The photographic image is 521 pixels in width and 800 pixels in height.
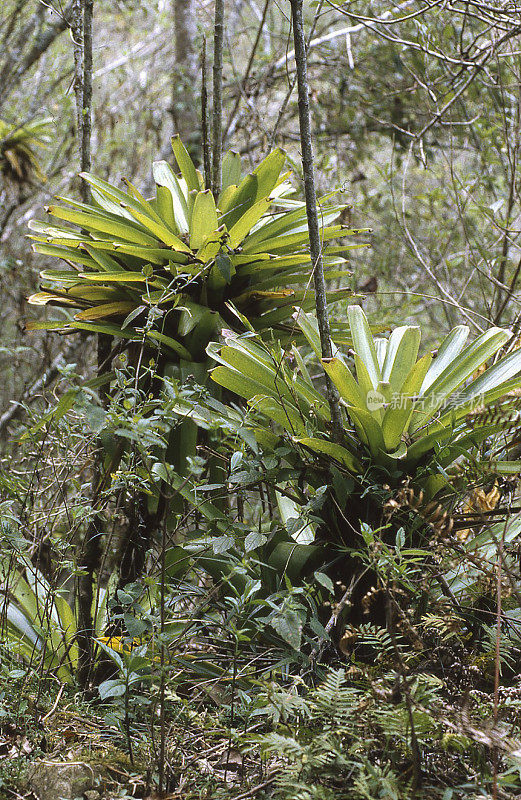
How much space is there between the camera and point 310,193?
1625 mm

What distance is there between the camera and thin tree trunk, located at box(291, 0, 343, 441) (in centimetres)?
162

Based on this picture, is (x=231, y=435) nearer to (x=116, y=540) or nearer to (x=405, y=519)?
(x=405, y=519)

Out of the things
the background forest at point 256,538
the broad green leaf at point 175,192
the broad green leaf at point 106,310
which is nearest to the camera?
the background forest at point 256,538

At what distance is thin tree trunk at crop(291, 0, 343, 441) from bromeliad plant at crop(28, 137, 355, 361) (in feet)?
1.37

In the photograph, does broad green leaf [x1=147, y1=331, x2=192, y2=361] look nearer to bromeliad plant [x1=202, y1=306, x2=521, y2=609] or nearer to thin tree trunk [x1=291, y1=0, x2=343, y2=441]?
bromeliad plant [x1=202, y1=306, x2=521, y2=609]

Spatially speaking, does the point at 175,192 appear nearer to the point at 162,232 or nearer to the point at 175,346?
the point at 162,232

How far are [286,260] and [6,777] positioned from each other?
1.63 m

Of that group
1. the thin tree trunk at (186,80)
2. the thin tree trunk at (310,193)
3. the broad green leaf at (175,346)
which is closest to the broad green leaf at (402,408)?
the thin tree trunk at (310,193)

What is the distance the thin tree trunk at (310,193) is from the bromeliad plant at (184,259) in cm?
42

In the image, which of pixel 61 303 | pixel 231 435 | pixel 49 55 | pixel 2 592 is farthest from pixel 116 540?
pixel 49 55

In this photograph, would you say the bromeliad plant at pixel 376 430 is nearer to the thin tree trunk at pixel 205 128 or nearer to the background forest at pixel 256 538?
the background forest at pixel 256 538

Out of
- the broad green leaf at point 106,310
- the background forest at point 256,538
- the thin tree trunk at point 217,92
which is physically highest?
the thin tree trunk at point 217,92

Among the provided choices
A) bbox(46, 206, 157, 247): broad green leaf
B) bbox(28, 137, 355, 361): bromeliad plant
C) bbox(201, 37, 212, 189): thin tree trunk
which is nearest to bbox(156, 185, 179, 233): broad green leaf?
bbox(28, 137, 355, 361): bromeliad plant

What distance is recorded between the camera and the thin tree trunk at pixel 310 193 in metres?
1.62
